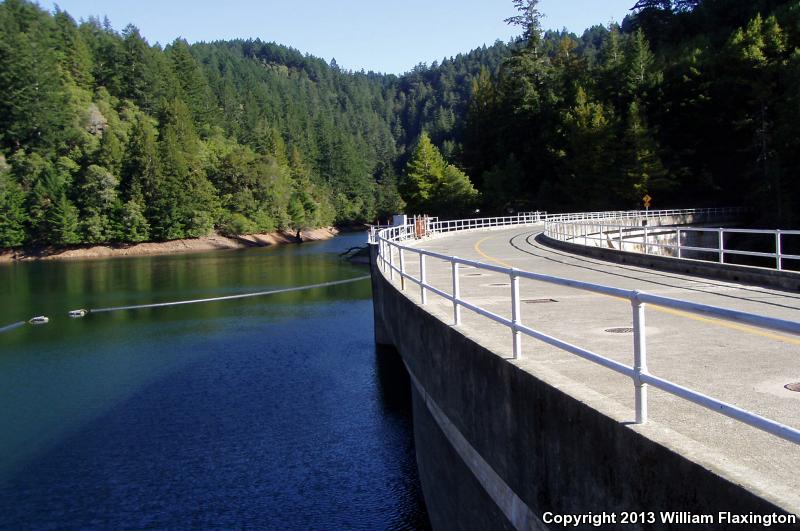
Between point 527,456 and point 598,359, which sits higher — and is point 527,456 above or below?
below

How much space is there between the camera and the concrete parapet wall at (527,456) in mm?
4102

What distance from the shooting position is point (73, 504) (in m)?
15.0

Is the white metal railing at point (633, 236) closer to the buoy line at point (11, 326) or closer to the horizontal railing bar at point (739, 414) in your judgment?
the horizontal railing bar at point (739, 414)

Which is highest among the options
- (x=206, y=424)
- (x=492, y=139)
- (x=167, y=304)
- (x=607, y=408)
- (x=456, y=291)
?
(x=492, y=139)

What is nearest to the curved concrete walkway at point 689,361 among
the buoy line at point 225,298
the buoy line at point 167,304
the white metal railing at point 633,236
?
the white metal railing at point 633,236

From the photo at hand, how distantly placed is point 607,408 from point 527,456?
147cm

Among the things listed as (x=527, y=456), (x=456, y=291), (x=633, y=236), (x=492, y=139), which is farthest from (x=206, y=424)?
(x=492, y=139)

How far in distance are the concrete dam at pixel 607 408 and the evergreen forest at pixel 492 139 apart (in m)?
A: 52.8

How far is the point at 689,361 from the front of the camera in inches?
287

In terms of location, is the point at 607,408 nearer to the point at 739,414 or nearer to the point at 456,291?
the point at 739,414

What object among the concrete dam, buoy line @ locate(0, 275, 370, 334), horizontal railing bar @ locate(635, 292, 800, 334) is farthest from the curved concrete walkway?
buoy line @ locate(0, 275, 370, 334)

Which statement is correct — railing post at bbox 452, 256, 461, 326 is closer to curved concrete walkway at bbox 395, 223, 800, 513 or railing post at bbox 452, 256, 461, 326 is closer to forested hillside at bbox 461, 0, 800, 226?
curved concrete walkway at bbox 395, 223, 800, 513

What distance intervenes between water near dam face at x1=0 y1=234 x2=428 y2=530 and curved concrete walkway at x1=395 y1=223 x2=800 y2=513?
4.96 m

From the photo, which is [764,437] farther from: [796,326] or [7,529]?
[7,529]
